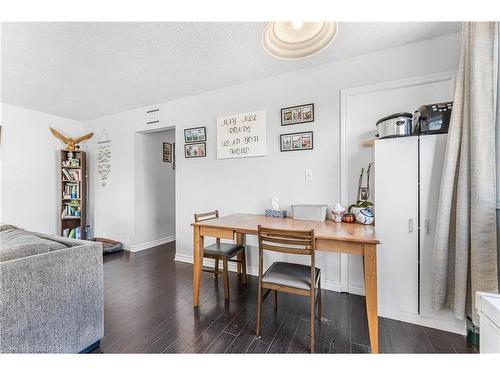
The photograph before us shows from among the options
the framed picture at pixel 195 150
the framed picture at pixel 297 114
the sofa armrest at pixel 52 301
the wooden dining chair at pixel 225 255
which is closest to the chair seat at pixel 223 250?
the wooden dining chair at pixel 225 255

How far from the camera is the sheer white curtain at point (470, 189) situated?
144cm

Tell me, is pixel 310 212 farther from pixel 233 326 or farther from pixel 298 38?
pixel 298 38

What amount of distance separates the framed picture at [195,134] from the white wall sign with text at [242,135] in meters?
0.27

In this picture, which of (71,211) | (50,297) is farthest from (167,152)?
(50,297)

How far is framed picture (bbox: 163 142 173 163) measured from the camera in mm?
4395

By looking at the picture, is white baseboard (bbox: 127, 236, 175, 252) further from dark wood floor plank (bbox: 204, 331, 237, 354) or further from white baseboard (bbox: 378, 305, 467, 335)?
white baseboard (bbox: 378, 305, 467, 335)

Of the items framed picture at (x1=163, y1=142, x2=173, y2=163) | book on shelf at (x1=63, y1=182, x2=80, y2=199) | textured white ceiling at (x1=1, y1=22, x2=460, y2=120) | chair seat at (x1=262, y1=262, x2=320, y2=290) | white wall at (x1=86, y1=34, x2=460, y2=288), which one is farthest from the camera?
framed picture at (x1=163, y1=142, x2=173, y2=163)

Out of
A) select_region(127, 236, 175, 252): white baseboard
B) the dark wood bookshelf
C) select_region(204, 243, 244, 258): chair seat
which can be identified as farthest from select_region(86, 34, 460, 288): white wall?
the dark wood bookshelf

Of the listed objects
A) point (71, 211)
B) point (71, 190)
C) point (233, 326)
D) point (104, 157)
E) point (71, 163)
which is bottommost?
point (233, 326)

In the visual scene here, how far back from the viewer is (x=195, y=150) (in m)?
3.18

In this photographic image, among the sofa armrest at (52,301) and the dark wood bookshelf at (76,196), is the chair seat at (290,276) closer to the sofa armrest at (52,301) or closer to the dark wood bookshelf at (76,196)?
the sofa armrest at (52,301)

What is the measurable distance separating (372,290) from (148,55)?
280 cm

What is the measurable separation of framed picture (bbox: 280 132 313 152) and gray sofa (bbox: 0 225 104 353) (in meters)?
2.02
